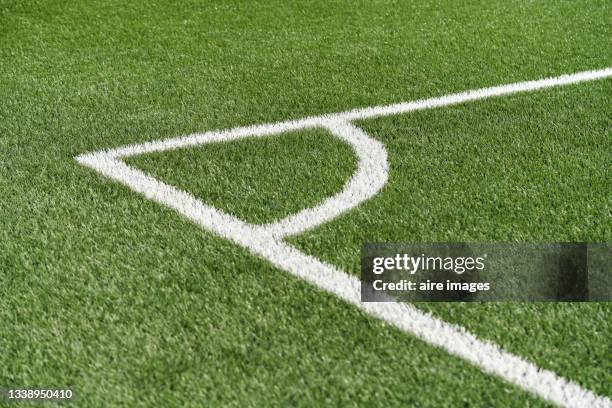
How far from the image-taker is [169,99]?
13.0 feet

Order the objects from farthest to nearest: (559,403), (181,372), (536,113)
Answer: (536,113)
(181,372)
(559,403)

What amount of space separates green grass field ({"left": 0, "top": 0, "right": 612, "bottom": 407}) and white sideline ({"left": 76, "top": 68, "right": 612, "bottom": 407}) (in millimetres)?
40

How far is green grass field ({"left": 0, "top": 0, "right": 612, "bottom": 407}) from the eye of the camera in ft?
6.81

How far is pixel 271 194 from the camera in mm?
2955

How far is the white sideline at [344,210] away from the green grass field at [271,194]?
40 mm

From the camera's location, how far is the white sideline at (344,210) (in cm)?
204

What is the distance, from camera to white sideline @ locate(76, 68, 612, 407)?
80.4 inches

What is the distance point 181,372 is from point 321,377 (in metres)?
0.37

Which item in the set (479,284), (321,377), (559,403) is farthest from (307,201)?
(559,403)

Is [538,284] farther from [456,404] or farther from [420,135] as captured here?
[420,135]

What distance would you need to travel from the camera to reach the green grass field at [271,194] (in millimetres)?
2076

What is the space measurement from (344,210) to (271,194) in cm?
30

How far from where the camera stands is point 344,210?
9.30 ft

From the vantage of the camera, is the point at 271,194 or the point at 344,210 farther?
the point at 271,194
